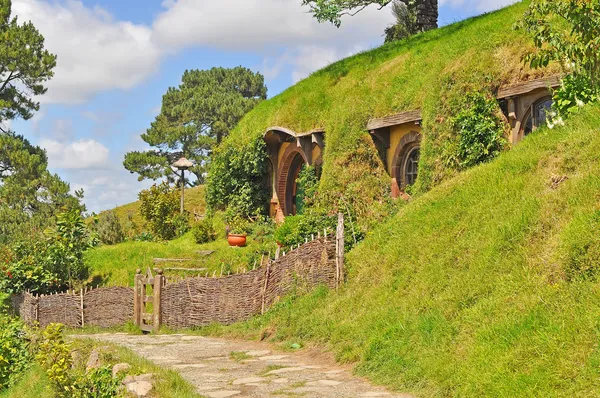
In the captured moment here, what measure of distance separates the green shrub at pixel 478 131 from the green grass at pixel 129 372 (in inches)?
310

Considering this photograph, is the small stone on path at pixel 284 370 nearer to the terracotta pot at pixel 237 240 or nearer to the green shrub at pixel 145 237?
the terracotta pot at pixel 237 240

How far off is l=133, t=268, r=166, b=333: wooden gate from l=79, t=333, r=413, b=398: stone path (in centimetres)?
252

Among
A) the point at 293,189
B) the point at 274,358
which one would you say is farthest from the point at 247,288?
the point at 293,189

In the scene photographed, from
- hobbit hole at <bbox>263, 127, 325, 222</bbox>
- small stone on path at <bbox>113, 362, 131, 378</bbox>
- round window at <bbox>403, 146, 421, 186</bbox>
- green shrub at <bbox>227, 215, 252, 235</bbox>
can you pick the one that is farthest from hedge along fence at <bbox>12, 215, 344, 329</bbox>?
hobbit hole at <bbox>263, 127, 325, 222</bbox>

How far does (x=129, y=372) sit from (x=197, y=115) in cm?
4171

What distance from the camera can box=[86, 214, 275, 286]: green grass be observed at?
65.0 ft

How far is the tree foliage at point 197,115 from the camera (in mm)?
43406

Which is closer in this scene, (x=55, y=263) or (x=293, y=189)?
(x=55, y=263)

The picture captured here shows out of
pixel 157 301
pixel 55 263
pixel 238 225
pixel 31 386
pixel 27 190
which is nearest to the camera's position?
pixel 31 386

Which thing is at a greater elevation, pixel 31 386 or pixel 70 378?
pixel 70 378

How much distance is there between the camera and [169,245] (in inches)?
910

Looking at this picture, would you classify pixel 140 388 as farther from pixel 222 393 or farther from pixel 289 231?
pixel 289 231

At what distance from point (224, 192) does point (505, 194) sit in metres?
15.4

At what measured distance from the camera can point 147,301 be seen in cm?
1560
